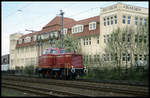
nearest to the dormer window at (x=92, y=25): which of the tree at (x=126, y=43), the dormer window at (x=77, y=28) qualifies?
the dormer window at (x=77, y=28)

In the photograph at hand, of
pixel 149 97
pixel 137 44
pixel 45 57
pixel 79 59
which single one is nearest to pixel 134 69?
pixel 137 44

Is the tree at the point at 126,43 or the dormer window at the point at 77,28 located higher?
the dormer window at the point at 77,28

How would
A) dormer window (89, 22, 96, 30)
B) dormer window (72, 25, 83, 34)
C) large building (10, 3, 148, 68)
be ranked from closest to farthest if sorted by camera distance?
large building (10, 3, 148, 68) < dormer window (89, 22, 96, 30) < dormer window (72, 25, 83, 34)

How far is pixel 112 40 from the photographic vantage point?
93.7 feet

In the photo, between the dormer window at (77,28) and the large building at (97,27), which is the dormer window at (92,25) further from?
the dormer window at (77,28)

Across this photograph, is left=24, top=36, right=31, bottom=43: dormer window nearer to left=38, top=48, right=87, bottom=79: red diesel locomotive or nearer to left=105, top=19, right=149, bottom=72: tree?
left=38, top=48, right=87, bottom=79: red diesel locomotive

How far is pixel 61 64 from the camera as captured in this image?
92.2 feet

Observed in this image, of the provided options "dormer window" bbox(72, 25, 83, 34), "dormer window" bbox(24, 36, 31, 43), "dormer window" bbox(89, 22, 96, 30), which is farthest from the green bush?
"dormer window" bbox(24, 36, 31, 43)

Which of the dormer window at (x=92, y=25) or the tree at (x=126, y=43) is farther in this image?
the dormer window at (x=92, y=25)

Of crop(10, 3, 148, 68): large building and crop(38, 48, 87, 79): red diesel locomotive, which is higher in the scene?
crop(10, 3, 148, 68): large building

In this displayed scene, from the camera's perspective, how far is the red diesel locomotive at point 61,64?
2692cm

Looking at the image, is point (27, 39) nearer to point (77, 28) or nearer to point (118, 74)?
point (77, 28)

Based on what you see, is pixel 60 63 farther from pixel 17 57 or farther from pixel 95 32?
pixel 17 57

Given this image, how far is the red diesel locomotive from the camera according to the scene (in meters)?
26.9
